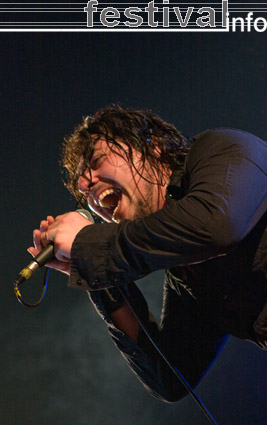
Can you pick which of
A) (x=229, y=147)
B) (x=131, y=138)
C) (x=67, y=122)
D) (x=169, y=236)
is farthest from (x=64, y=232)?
(x=67, y=122)

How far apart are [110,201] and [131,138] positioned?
0.72 ft

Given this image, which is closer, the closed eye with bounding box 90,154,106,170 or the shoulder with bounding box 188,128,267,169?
the shoulder with bounding box 188,128,267,169

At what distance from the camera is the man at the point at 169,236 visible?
982 millimetres

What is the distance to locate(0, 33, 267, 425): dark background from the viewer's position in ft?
9.07

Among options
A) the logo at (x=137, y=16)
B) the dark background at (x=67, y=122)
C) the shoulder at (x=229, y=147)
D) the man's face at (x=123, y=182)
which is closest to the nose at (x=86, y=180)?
the man's face at (x=123, y=182)

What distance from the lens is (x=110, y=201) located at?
1585mm

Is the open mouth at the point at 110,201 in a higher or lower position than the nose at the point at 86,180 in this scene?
lower

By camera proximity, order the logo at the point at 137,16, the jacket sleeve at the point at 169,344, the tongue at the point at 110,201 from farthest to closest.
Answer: the logo at the point at 137,16 < the tongue at the point at 110,201 < the jacket sleeve at the point at 169,344

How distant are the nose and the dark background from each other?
49.2 inches

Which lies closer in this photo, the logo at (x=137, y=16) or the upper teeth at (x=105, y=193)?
the upper teeth at (x=105, y=193)

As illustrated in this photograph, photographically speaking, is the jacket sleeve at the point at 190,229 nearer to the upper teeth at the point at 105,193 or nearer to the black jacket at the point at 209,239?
the black jacket at the point at 209,239

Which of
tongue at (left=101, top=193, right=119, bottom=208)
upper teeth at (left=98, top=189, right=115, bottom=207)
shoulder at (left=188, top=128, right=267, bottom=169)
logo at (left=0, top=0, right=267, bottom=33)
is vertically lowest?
tongue at (left=101, top=193, right=119, bottom=208)

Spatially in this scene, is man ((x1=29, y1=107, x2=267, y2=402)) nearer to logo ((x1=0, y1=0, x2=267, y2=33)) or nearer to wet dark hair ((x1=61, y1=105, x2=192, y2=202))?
wet dark hair ((x1=61, y1=105, x2=192, y2=202))

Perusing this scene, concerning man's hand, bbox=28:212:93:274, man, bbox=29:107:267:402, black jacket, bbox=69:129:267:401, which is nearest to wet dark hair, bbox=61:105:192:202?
man, bbox=29:107:267:402
